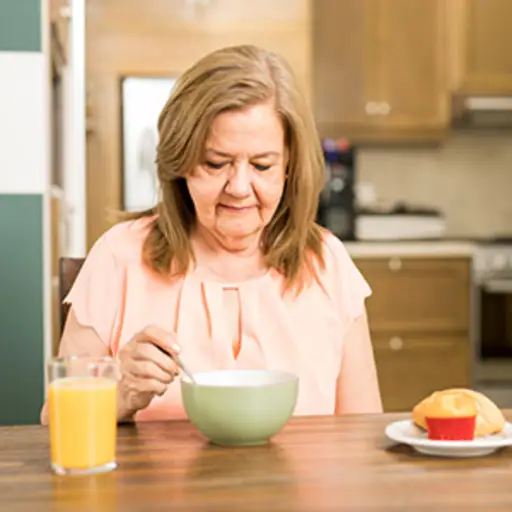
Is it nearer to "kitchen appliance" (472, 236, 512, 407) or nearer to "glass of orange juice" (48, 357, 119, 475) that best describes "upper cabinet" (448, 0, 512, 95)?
"kitchen appliance" (472, 236, 512, 407)

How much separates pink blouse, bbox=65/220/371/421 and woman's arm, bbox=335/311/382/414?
18 millimetres

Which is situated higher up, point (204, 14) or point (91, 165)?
point (204, 14)

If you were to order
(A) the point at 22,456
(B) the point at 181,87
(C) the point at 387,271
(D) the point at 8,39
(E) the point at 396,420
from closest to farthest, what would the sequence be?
(A) the point at 22,456, (E) the point at 396,420, (B) the point at 181,87, (D) the point at 8,39, (C) the point at 387,271

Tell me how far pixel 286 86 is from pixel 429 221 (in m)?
2.72

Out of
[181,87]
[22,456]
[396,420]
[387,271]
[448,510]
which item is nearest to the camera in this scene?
[448,510]

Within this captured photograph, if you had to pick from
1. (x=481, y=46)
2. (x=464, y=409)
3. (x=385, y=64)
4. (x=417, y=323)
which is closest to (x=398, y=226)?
(x=417, y=323)

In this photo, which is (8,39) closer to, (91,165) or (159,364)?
(159,364)

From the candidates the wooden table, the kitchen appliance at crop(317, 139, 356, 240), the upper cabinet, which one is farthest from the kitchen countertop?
the wooden table

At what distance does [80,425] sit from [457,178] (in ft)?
12.3

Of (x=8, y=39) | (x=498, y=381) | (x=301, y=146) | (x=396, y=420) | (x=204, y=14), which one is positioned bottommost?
(x=498, y=381)

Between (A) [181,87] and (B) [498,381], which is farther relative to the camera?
(B) [498,381]

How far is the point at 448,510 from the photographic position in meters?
0.90

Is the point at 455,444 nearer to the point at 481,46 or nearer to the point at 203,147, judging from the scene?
the point at 203,147

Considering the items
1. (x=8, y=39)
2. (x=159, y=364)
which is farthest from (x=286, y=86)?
(x=8, y=39)
